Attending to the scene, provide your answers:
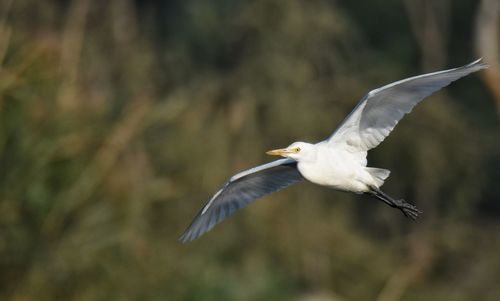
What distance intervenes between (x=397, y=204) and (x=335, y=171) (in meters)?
0.54

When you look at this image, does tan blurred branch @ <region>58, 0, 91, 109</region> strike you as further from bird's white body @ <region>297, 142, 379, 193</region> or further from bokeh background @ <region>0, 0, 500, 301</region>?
bird's white body @ <region>297, 142, 379, 193</region>

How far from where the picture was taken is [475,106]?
2711cm

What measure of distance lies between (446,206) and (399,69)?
483 centimetres

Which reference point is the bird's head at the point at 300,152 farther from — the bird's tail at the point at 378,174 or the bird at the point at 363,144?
the bird's tail at the point at 378,174

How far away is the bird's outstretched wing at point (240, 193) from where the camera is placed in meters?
8.40

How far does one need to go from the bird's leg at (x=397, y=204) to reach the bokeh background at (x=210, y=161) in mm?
3571

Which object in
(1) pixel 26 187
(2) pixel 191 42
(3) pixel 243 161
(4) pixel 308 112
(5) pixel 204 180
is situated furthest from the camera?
(2) pixel 191 42

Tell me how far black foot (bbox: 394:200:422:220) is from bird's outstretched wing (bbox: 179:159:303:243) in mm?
843

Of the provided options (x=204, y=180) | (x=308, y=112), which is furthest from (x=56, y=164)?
(x=308, y=112)

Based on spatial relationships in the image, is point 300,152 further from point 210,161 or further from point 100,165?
point 210,161

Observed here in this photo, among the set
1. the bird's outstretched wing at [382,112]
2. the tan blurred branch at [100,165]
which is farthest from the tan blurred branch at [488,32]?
the bird's outstretched wing at [382,112]

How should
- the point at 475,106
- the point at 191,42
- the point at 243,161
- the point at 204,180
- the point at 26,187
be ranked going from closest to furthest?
the point at 26,187
the point at 204,180
the point at 243,161
the point at 191,42
the point at 475,106

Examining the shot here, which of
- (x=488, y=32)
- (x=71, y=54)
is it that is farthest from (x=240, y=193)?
(x=488, y=32)

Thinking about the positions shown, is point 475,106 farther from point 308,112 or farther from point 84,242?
point 84,242
